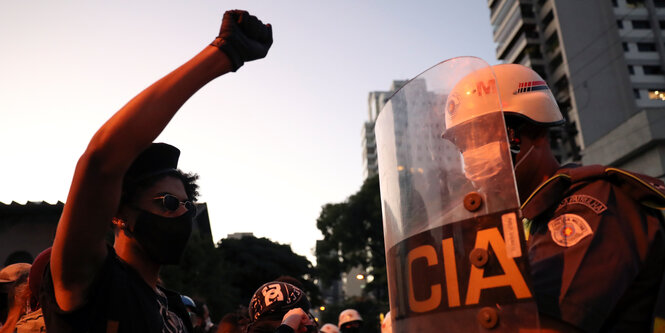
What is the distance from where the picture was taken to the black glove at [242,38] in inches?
61.0

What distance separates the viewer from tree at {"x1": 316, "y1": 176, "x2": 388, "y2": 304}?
43625 millimetres

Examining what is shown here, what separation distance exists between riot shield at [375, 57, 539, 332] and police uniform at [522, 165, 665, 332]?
39 centimetres

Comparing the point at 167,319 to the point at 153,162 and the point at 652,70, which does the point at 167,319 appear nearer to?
the point at 153,162

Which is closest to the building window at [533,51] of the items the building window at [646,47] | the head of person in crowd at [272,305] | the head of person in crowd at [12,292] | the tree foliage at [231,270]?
the building window at [646,47]

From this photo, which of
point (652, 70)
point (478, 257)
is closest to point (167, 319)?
point (478, 257)

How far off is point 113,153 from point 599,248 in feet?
5.24

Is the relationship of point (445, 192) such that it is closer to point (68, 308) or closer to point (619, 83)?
point (68, 308)

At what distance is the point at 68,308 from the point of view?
5.03 ft

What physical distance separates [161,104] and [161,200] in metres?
0.69

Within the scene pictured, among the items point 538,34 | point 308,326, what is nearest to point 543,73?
point 538,34

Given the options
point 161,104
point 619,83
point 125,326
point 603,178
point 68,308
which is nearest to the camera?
point 161,104

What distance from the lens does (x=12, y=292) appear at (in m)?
4.30

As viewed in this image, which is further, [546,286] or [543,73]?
[543,73]

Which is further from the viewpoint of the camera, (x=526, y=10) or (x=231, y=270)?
(x=526, y=10)
